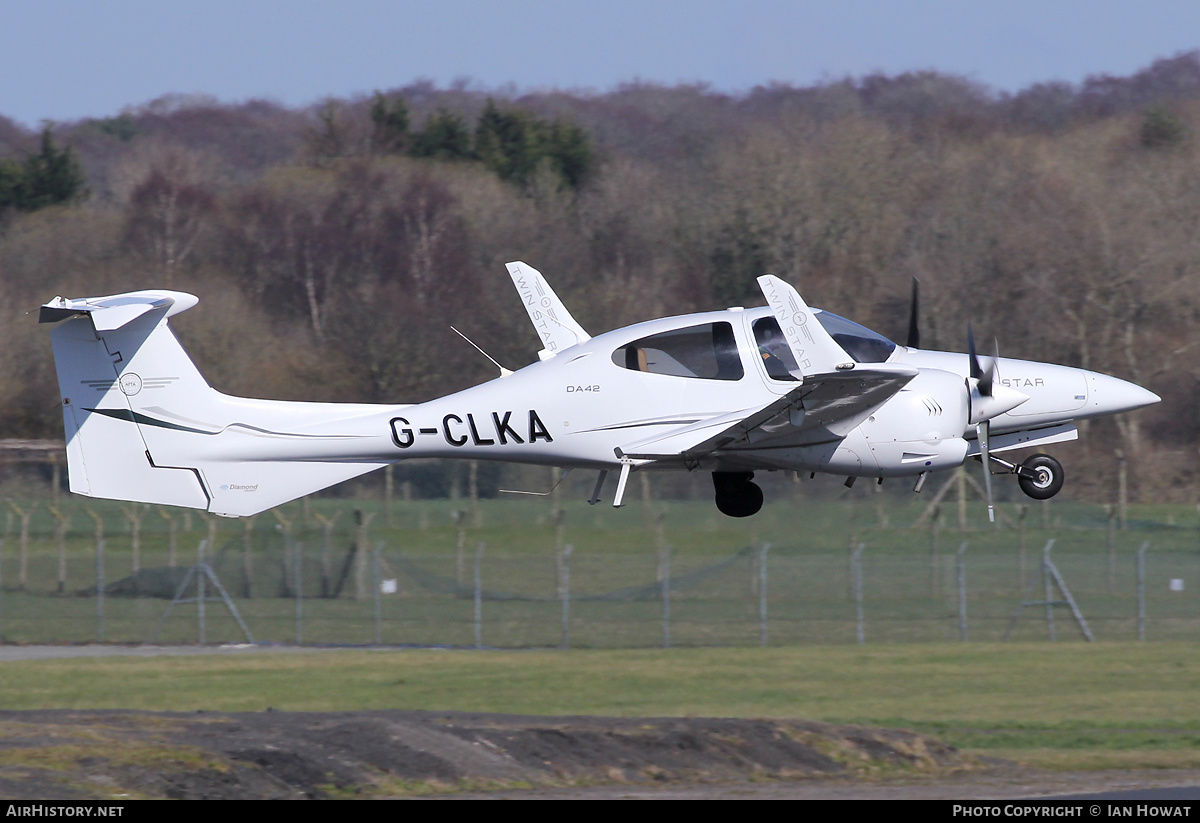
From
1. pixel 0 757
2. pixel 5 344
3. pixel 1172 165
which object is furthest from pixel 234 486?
pixel 1172 165

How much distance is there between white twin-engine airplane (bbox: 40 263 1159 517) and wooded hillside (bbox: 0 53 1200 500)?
79.3 feet

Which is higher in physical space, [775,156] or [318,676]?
[775,156]

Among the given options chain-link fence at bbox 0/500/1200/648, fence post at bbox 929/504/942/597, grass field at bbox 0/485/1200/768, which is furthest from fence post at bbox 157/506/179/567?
fence post at bbox 929/504/942/597

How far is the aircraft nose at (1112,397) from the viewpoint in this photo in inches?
723

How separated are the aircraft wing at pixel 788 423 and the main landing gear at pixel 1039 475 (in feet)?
6.02

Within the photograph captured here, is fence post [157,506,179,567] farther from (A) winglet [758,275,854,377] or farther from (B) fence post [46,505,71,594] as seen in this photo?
(A) winglet [758,275,854,377]

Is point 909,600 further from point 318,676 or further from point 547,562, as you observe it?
point 318,676

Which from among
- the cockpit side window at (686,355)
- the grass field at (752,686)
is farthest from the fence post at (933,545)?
the cockpit side window at (686,355)

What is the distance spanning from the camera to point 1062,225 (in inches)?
2143

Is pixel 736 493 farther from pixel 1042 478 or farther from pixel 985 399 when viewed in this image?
pixel 1042 478

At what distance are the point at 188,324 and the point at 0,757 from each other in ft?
93.1

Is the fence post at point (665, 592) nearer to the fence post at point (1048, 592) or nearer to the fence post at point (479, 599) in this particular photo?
the fence post at point (479, 599)

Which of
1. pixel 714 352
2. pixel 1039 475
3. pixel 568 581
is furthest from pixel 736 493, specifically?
pixel 568 581

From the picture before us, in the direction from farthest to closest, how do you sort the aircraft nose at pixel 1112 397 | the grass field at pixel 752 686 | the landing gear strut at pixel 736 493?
the grass field at pixel 752 686 → the landing gear strut at pixel 736 493 → the aircraft nose at pixel 1112 397
